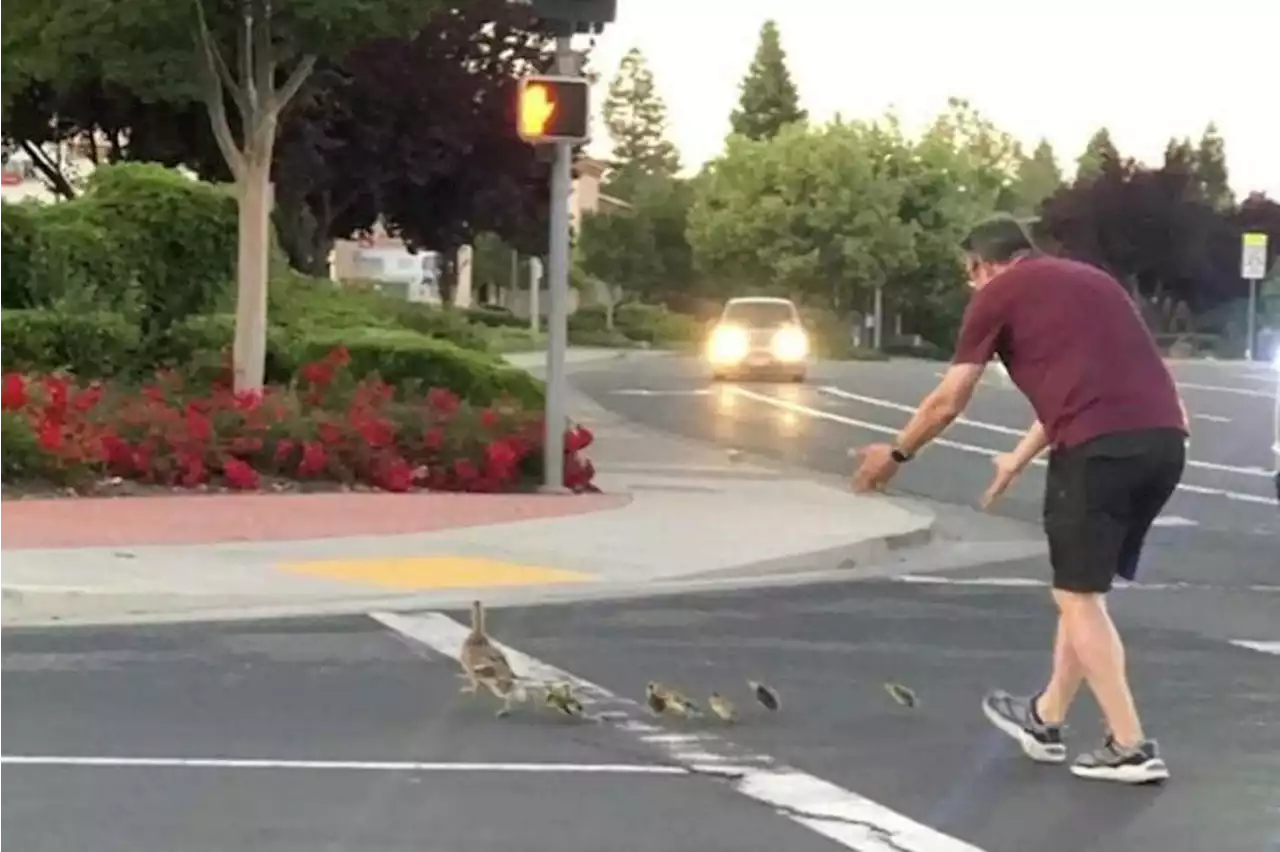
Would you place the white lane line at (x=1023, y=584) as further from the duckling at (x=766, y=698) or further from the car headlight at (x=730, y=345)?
the car headlight at (x=730, y=345)

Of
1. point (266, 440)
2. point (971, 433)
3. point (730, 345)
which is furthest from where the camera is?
point (730, 345)

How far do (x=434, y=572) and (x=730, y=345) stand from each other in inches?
1096

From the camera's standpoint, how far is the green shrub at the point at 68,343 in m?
22.8

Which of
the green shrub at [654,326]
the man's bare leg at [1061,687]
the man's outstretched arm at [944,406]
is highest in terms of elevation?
the man's outstretched arm at [944,406]

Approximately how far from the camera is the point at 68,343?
2314 cm

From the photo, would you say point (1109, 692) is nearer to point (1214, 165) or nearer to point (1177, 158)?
point (1177, 158)

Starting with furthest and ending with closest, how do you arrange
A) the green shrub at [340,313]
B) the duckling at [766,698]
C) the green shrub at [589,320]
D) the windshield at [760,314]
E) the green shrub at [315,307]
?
1. the green shrub at [589,320]
2. the windshield at [760,314]
3. the green shrub at [340,313]
4. the green shrub at [315,307]
5. the duckling at [766,698]

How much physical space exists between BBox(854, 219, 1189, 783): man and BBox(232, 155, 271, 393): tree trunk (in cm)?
1330

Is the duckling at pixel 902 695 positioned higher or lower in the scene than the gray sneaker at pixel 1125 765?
lower

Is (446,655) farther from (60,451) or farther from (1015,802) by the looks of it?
(60,451)

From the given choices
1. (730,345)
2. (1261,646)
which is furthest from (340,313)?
(1261,646)

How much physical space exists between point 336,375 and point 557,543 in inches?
241

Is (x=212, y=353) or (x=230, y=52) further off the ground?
(x=230, y=52)

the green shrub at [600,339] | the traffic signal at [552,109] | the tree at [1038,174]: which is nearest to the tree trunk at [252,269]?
the traffic signal at [552,109]
